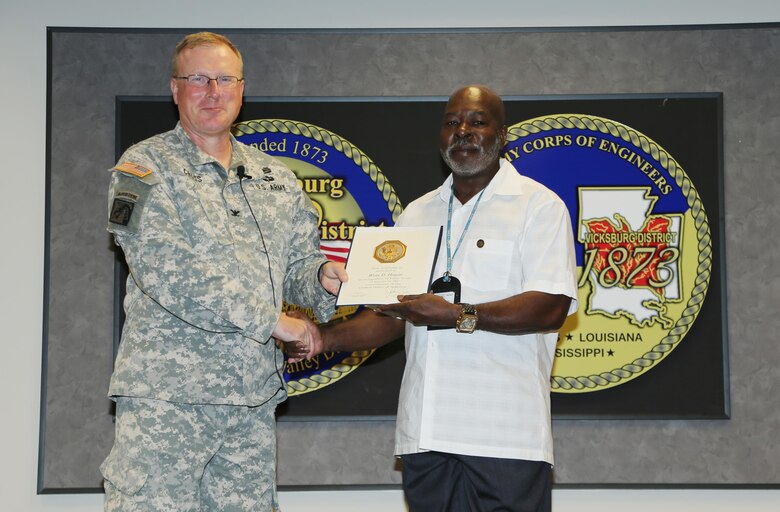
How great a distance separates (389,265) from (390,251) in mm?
52

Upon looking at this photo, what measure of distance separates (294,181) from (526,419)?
43.2 inches

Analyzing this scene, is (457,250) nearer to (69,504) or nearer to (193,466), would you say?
(193,466)

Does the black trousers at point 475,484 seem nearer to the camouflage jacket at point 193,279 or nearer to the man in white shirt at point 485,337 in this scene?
the man in white shirt at point 485,337

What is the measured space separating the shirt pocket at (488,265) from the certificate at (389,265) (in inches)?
5.8

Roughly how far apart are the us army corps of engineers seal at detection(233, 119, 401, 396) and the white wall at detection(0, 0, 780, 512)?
0.54m

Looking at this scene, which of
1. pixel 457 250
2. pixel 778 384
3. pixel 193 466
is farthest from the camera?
pixel 778 384

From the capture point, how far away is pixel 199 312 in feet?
8.14

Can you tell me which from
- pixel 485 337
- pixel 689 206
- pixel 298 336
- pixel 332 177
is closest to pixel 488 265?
pixel 485 337

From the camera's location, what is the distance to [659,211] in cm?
399

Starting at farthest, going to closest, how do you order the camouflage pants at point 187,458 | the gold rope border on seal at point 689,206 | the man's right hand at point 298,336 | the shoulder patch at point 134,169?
the gold rope border on seal at point 689,206 → the man's right hand at point 298,336 → the shoulder patch at point 134,169 → the camouflage pants at point 187,458

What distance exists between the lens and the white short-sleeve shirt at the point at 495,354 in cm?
265

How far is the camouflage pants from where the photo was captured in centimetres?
242

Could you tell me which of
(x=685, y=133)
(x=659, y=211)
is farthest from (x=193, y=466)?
(x=685, y=133)

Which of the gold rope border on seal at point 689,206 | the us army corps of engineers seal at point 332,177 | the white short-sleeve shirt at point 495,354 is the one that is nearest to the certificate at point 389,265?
the white short-sleeve shirt at point 495,354
